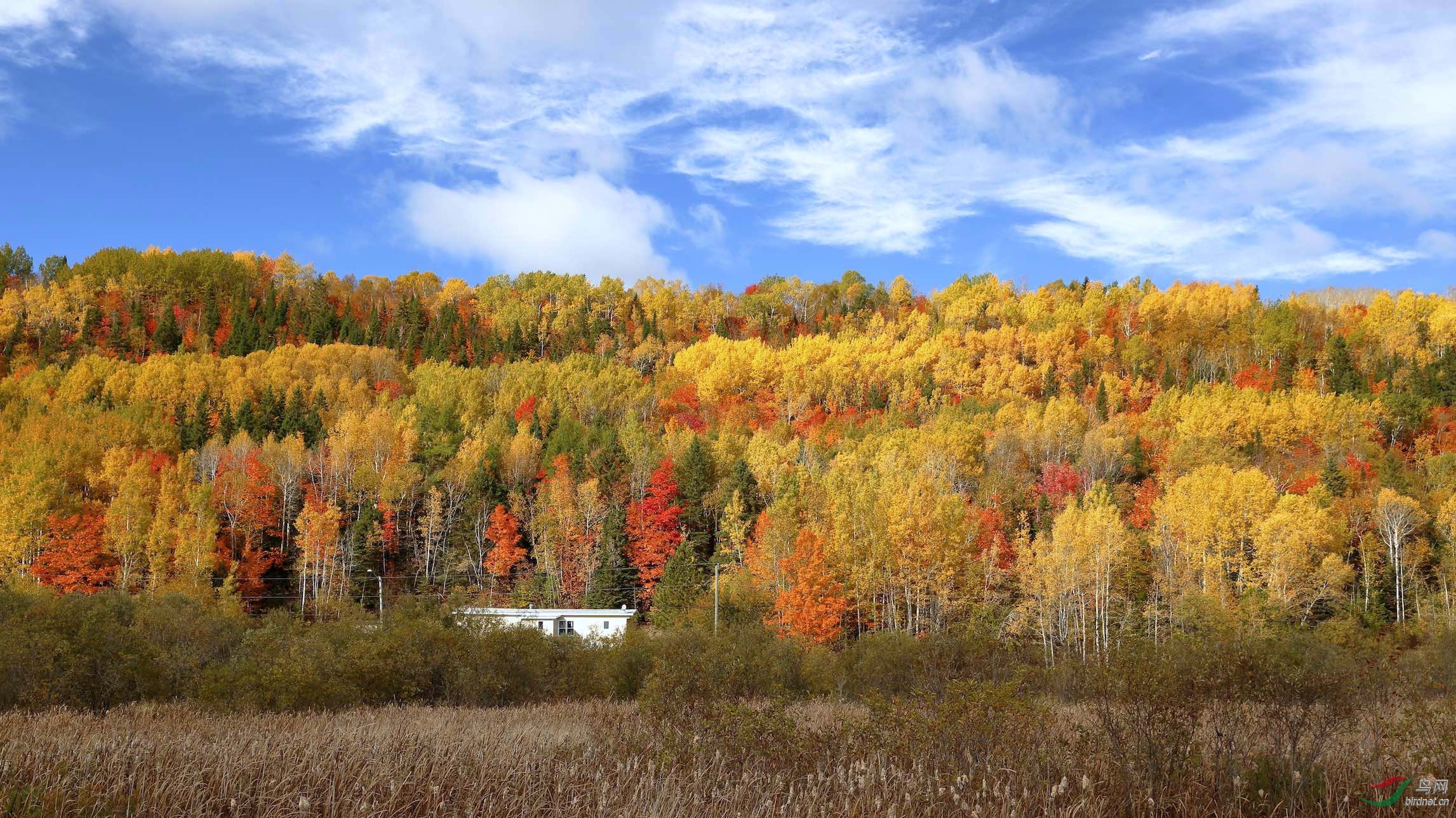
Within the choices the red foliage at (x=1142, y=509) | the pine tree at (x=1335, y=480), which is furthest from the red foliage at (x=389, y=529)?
the pine tree at (x=1335, y=480)

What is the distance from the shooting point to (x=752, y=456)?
2766 inches

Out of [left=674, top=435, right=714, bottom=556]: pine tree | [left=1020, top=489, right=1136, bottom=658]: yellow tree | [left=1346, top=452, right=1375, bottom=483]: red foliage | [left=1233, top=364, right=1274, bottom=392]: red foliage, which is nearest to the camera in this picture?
[left=1020, top=489, right=1136, bottom=658]: yellow tree

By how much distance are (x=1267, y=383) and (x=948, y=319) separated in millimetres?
39458

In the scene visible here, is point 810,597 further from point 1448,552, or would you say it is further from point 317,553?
point 1448,552

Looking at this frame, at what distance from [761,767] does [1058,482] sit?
6173 cm

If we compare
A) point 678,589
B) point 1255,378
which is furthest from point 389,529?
point 1255,378

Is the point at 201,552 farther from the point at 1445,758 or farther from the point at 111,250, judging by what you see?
the point at 111,250

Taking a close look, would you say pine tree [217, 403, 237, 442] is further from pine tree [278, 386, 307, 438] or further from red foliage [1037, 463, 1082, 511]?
red foliage [1037, 463, 1082, 511]

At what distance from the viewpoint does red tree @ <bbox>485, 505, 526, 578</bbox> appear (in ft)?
202

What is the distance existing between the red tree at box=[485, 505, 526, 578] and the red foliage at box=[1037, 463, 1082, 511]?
121 ft

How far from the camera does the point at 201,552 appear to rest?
5644 cm

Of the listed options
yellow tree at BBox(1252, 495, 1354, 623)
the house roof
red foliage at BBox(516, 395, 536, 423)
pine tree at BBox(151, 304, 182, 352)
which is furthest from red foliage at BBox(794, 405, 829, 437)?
pine tree at BBox(151, 304, 182, 352)

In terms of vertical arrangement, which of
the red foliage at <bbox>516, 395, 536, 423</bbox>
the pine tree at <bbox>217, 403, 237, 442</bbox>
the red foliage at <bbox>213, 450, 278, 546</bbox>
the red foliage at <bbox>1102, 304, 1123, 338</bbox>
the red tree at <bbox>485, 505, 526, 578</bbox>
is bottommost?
the red tree at <bbox>485, 505, 526, 578</bbox>

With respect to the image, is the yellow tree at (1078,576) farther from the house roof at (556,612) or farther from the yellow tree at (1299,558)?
the house roof at (556,612)
